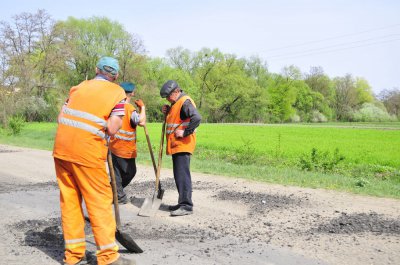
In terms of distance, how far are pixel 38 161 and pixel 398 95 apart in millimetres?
91546

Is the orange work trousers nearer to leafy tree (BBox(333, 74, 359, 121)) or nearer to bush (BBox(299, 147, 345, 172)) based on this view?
bush (BBox(299, 147, 345, 172))

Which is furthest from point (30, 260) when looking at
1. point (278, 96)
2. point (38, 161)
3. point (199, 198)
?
point (278, 96)

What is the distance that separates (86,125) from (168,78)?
66.8 meters

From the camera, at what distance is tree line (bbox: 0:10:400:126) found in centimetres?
4041

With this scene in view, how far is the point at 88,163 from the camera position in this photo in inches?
158

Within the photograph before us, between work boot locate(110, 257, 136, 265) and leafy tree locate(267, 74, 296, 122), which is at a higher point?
leafy tree locate(267, 74, 296, 122)

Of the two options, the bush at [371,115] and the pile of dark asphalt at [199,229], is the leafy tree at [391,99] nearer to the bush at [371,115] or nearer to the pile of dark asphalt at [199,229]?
the bush at [371,115]

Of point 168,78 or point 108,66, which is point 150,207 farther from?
point 168,78

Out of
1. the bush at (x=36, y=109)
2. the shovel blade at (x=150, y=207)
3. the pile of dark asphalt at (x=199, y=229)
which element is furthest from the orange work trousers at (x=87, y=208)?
the bush at (x=36, y=109)

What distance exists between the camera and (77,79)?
5703 centimetres

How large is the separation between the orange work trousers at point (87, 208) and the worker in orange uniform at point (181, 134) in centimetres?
235

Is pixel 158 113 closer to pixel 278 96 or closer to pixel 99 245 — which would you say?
pixel 278 96

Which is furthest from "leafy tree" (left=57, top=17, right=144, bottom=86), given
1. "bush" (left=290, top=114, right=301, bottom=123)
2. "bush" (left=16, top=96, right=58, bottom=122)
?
"bush" (left=290, top=114, right=301, bottom=123)

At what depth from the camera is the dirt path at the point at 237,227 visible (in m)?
4.50
